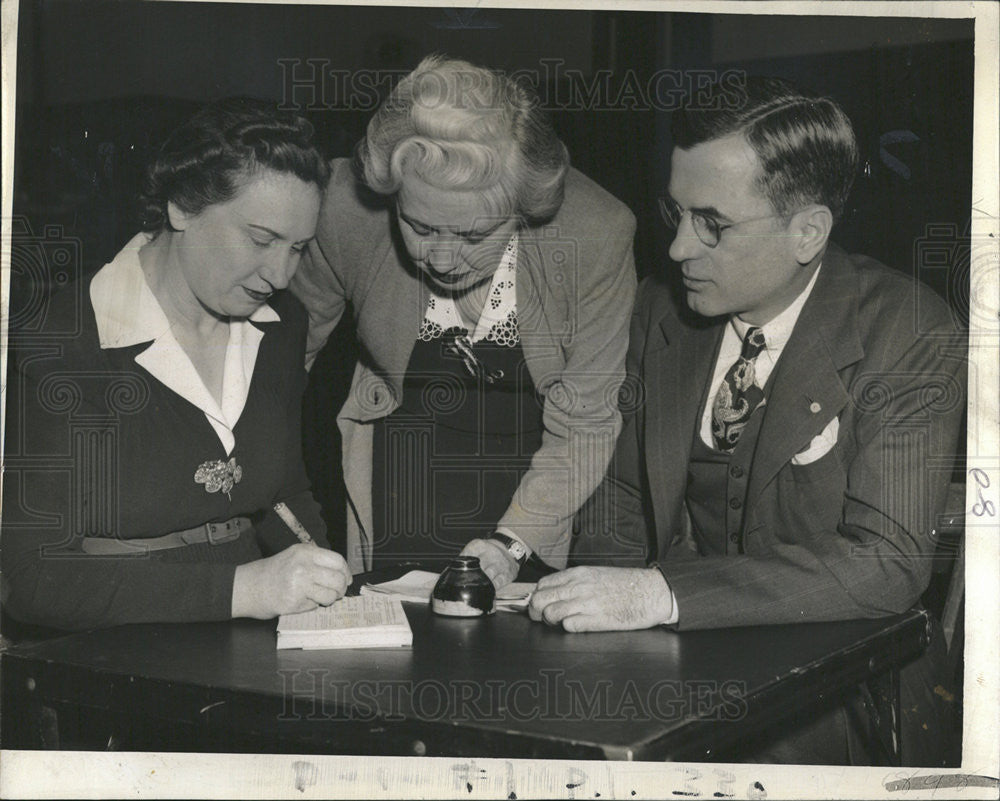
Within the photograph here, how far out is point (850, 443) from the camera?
273cm

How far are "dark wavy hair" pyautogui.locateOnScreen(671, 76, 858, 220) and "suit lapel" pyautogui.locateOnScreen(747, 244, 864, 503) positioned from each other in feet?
0.76

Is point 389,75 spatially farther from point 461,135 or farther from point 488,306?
point 488,306

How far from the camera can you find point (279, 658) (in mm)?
2211

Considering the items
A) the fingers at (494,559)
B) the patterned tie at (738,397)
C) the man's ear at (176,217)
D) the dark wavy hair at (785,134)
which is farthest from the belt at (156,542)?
the dark wavy hair at (785,134)

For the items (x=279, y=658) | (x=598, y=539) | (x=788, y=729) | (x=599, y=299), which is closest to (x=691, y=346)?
(x=599, y=299)

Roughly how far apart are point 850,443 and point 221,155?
176 cm

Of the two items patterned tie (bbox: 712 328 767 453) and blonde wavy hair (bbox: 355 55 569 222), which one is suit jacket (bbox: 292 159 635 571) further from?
patterned tie (bbox: 712 328 767 453)

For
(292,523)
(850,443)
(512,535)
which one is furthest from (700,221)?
(292,523)

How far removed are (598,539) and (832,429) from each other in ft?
2.34

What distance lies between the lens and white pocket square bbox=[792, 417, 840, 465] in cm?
274

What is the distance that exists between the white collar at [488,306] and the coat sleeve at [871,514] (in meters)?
0.84

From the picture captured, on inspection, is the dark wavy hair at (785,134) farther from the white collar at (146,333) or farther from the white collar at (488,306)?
the white collar at (146,333)

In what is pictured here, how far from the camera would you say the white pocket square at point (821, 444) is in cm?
274

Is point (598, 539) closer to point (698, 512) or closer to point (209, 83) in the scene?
point (698, 512)
